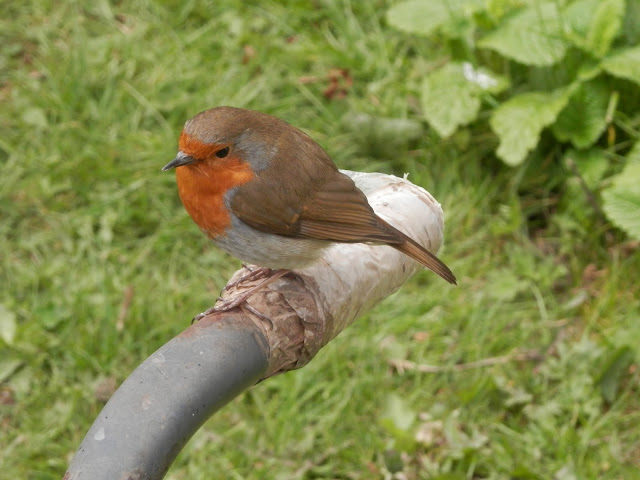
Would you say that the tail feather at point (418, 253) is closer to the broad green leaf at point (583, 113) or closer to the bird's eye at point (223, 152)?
the bird's eye at point (223, 152)

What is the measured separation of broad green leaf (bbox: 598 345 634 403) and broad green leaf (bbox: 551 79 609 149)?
97 cm

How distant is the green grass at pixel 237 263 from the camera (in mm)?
3234

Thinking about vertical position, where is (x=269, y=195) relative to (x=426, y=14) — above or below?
above

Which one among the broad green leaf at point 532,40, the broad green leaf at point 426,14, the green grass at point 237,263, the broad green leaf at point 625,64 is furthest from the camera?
the broad green leaf at point 426,14

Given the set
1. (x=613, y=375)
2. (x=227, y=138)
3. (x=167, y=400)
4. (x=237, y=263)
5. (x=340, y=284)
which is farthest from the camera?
(x=237, y=263)

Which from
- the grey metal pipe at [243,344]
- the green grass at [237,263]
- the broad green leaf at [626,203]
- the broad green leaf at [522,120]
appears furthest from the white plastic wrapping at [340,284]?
the broad green leaf at [522,120]

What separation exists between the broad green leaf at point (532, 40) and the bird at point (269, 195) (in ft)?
5.65

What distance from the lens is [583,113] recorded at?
388cm

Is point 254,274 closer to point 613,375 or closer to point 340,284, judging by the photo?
point 340,284

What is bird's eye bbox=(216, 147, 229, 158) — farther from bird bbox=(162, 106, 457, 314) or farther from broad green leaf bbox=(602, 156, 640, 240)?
broad green leaf bbox=(602, 156, 640, 240)

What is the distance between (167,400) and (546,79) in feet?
9.84

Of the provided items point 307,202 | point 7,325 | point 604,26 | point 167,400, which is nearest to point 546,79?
point 604,26

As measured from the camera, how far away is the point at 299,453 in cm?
320

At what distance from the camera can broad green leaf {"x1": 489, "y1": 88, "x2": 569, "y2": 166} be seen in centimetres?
371
